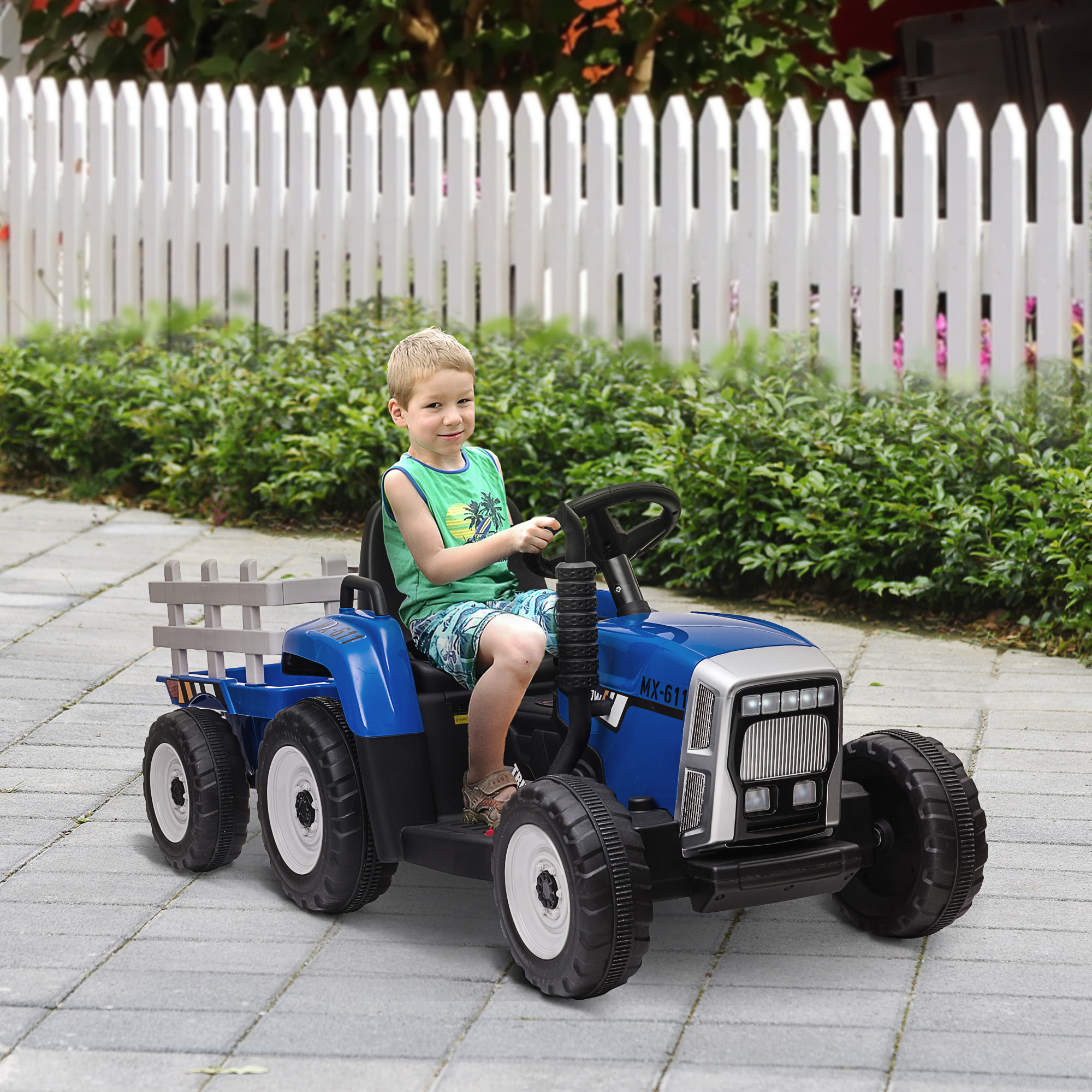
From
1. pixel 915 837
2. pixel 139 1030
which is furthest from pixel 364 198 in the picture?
pixel 139 1030

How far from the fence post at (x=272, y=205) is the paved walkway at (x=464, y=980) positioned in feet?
14.6

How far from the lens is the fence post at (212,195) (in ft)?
30.8

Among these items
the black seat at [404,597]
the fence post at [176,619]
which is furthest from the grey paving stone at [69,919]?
the black seat at [404,597]

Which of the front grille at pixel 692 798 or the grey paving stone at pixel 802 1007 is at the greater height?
the front grille at pixel 692 798

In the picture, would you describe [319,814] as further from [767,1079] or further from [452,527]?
[767,1079]

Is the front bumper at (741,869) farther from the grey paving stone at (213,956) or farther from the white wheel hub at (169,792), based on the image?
the white wheel hub at (169,792)

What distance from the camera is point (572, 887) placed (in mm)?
3334

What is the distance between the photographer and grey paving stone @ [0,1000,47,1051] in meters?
3.28

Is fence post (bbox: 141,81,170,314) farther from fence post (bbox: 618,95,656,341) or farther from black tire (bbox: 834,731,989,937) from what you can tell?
black tire (bbox: 834,731,989,937)

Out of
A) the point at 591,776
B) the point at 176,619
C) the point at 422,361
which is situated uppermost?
the point at 422,361

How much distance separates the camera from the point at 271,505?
8523 mm

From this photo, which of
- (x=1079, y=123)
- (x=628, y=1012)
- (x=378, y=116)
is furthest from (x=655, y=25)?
(x=628, y=1012)

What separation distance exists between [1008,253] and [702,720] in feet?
15.3

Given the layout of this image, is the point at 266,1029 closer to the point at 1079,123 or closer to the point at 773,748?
the point at 773,748
